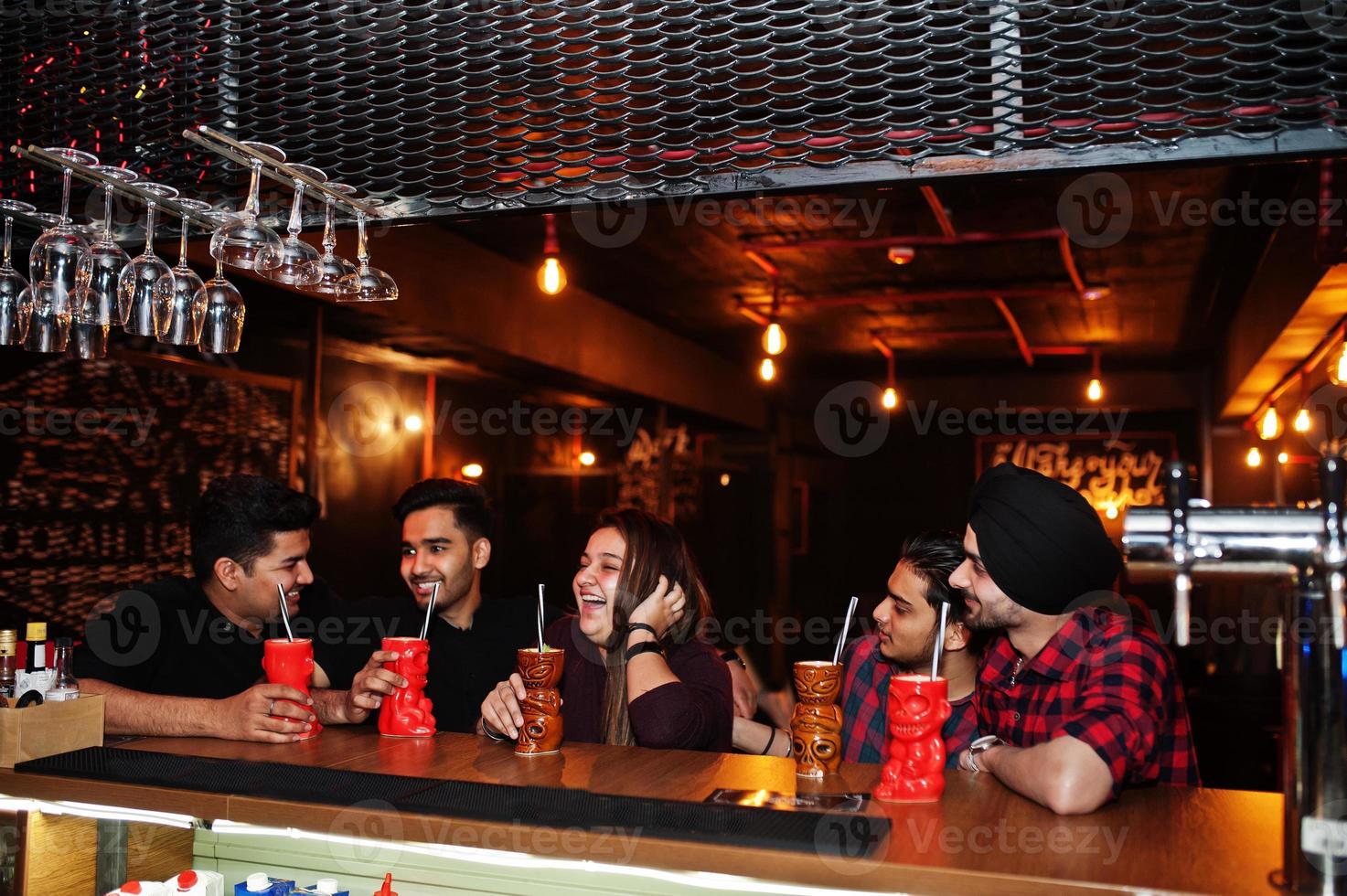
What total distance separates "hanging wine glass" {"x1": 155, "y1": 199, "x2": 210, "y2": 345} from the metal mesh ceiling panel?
36 cm

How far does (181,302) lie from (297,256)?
21cm

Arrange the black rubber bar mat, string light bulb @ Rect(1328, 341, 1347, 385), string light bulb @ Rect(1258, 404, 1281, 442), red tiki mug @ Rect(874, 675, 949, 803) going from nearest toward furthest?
the black rubber bar mat < red tiki mug @ Rect(874, 675, 949, 803) < string light bulb @ Rect(1328, 341, 1347, 385) < string light bulb @ Rect(1258, 404, 1281, 442)

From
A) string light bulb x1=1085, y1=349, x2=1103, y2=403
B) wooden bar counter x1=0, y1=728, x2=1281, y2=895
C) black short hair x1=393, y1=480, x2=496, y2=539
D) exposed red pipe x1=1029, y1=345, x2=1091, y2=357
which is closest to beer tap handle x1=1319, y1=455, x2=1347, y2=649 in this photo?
wooden bar counter x1=0, y1=728, x2=1281, y2=895

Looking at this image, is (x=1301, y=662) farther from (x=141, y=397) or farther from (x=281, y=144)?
(x=141, y=397)

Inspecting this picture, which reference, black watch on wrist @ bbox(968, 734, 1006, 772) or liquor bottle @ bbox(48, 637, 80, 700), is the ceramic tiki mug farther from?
liquor bottle @ bbox(48, 637, 80, 700)

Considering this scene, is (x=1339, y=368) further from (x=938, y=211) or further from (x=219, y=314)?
(x=219, y=314)

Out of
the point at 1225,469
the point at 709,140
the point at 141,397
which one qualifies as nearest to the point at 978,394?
the point at 1225,469

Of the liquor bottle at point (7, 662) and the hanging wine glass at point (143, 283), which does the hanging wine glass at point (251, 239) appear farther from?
the liquor bottle at point (7, 662)

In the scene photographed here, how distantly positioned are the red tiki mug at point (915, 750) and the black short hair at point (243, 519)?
5.54 ft

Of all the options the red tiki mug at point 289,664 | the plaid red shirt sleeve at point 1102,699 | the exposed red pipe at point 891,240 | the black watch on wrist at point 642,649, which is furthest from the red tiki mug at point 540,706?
the exposed red pipe at point 891,240

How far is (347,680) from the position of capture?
2738 millimetres

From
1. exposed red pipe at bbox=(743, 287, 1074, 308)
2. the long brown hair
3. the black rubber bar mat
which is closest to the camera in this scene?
the black rubber bar mat

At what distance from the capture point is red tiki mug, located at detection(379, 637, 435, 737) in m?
1.97

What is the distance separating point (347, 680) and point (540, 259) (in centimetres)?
375
